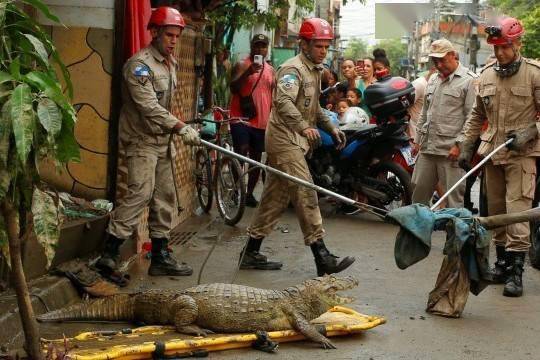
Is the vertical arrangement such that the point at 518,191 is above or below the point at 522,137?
below

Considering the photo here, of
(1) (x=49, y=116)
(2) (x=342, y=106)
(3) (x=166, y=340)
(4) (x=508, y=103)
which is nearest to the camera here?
(1) (x=49, y=116)

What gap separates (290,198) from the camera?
7.78 meters

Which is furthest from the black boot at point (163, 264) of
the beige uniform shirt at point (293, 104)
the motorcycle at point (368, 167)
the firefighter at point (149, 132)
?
the motorcycle at point (368, 167)

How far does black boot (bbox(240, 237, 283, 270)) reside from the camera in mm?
7988

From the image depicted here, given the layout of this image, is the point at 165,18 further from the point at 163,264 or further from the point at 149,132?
the point at 163,264

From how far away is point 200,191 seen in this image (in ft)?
35.5

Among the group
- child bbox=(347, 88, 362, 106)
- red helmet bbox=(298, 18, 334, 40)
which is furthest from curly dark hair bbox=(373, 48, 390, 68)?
red helmet bbox=(298, 18, 334, 40)

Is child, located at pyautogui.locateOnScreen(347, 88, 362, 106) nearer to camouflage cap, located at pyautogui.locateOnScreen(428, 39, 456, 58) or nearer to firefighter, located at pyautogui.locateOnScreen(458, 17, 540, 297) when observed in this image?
camouflage cap, located at pyautogui.locateOnScreen(428, 39, 456, 58)

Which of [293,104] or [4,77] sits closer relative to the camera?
[4,77]

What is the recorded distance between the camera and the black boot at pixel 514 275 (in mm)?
7266

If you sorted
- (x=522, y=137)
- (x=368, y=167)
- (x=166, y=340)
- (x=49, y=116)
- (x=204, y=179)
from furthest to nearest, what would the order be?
1. (x=368, y=167)
2. (x=204, y=179)
3. (x=522, y=137)
4. (x=166, y=340)
5. (x=49, y=116)

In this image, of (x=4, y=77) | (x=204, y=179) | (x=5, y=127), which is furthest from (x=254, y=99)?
(x=5, y=127)

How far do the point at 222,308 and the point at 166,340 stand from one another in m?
0.45

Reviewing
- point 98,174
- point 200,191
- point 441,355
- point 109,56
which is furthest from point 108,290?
point 200,191
